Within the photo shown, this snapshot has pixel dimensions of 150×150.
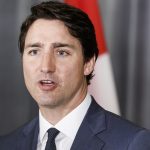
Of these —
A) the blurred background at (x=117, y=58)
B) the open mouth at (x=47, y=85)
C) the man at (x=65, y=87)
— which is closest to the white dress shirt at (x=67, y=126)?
the man at (x=65, y=87)

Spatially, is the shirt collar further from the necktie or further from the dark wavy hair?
the dark wavy hair

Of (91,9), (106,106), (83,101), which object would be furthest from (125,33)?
(83,101)

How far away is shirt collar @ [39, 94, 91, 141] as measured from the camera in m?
1.71

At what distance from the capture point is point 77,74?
1715 mm

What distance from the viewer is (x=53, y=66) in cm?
166

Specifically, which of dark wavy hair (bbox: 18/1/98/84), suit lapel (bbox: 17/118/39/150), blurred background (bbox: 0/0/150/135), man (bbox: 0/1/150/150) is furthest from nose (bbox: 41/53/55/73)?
blurred background (bbox: 0/0/150/135)

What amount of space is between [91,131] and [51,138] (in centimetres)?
13

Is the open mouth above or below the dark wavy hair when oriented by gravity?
below

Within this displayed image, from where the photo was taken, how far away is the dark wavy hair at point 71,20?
172cm

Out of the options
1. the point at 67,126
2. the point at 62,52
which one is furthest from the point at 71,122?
the point at 62,52

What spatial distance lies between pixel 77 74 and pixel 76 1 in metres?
0.77

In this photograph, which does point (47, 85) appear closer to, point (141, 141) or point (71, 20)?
point (71, 20)

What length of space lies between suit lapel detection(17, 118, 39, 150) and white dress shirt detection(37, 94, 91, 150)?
0.13ft

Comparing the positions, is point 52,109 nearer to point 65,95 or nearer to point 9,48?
point 65,95
